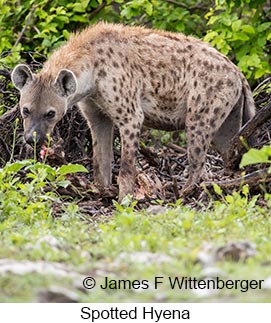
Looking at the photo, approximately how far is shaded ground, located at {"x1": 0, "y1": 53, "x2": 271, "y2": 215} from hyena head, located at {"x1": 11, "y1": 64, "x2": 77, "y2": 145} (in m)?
0.19

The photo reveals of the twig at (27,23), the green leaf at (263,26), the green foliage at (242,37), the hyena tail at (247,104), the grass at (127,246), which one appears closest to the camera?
the grass at (127,246)

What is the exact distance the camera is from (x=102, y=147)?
7531 millimetres

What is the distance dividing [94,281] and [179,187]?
3764 mm

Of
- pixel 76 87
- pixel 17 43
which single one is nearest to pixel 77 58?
pixel 76 87

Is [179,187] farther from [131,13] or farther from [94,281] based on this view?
[94,281]

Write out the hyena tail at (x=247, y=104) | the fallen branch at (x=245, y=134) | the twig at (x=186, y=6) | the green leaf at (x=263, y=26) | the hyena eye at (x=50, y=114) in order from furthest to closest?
the twig at (x=186, y=6)
the green leaf at (x=263, y=26)
the hyena tail at (x=247, y=104)
the hyena eye at (x=50, y=114)
the fallen branch at (x=245, y=134)

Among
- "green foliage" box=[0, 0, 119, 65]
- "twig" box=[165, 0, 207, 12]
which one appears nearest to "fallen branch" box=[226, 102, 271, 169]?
"green foliage" box=[0, 0, 119, 65]

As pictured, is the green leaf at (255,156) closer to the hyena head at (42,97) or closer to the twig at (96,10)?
the hyena head at (42,97)

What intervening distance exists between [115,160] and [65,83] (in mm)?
1385

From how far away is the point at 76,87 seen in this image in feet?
22.9

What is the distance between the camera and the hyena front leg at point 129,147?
23.4 ft

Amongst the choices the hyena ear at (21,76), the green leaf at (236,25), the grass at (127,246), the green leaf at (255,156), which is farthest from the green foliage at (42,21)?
the green leaf at (255,156)

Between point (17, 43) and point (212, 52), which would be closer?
point (212, 52)

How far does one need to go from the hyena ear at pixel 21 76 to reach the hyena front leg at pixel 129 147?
76 centimetres
